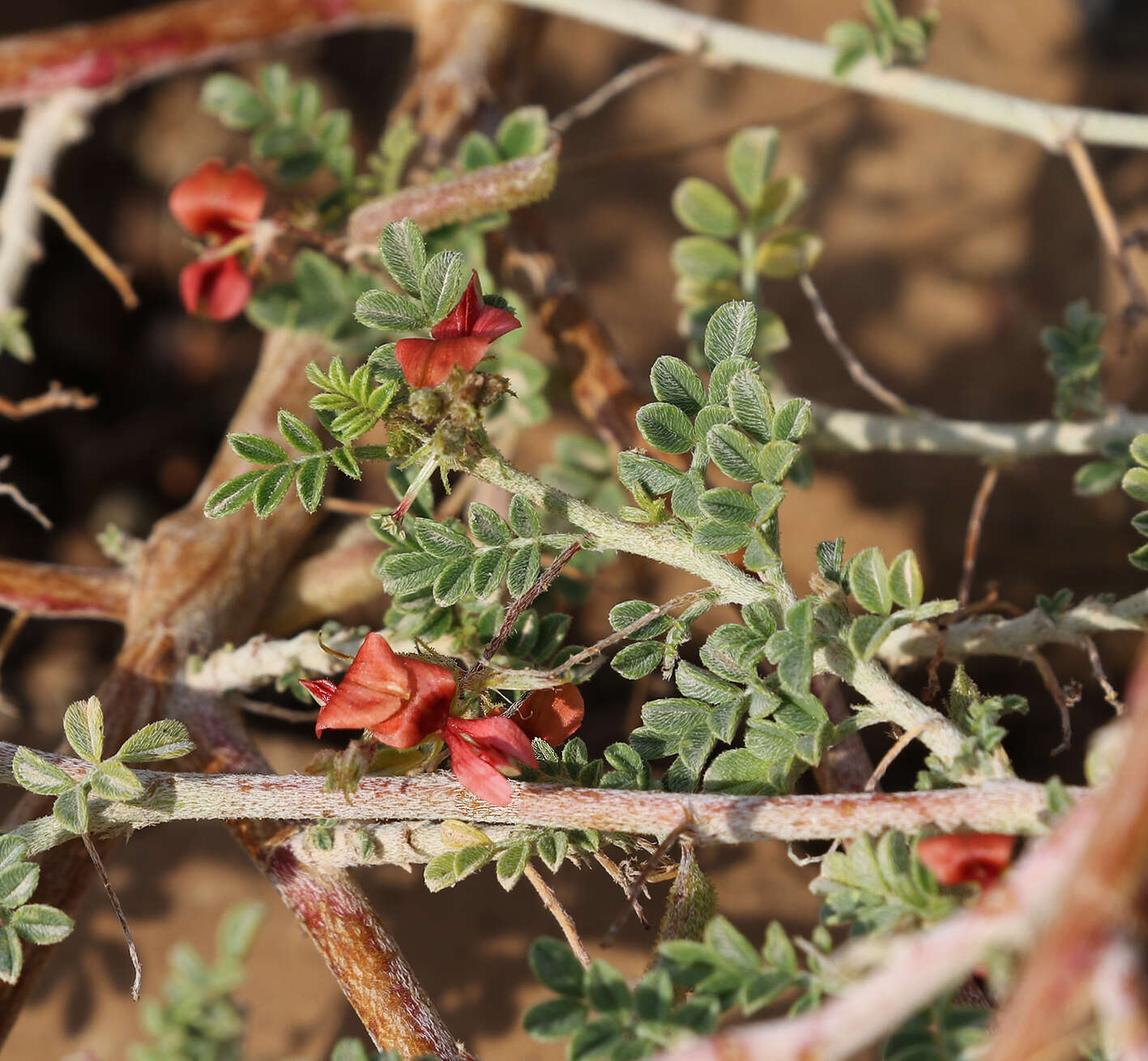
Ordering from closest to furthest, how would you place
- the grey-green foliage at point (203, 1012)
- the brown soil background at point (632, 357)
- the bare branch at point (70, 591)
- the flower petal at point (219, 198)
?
the grey-green foliage at point (203, 1012) < the flower petal at point (219, 198) < the bare branch at point (70, 591) < the brown soil background at point (632, 357)

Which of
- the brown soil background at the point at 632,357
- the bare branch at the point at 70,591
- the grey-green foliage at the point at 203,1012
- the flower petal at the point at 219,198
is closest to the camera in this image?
the grey-green foliage at the point at 203,1012

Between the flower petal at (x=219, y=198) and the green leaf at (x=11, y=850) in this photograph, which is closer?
the green leaf at (x=11, y=850)

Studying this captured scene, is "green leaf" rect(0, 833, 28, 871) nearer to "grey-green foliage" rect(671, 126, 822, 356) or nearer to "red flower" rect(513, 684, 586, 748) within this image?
"red flower" rect(513, 684, 586, 748)

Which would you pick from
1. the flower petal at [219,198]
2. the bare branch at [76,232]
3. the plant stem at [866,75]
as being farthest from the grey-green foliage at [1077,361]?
the bare branch at [76,232]

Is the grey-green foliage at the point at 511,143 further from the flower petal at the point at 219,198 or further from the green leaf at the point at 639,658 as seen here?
the green leaf at the point at 639,658

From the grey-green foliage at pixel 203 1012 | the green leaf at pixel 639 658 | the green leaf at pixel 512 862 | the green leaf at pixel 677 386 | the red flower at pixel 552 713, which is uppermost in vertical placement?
the green leaf at pixel 677 386

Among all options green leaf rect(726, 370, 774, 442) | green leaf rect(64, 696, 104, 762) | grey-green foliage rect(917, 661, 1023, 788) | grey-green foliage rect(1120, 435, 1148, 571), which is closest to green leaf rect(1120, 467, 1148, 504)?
grey-green foliage rect(1120, 435, 1148, 571)

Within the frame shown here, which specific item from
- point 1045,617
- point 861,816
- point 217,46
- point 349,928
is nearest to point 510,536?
point 861,816

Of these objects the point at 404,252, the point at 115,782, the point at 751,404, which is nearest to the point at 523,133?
the point at 404,252
